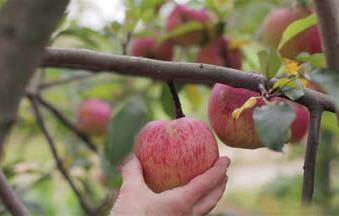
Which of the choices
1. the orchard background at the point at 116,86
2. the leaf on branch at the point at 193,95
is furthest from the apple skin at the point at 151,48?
the leaf on branch at the point at 193,95

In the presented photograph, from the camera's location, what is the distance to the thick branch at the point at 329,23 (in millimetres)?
645

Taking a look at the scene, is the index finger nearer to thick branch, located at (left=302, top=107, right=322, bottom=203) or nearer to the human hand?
the human hand

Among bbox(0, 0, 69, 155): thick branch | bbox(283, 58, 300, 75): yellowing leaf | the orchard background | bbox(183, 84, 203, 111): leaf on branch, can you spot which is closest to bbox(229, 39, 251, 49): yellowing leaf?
the orchard background

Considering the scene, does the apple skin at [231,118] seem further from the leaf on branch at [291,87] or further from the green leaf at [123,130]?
the green leaf at [123,130]

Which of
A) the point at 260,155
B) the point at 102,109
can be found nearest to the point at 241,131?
the point at 102,109

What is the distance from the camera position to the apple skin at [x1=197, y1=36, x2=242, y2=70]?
138 centimetres

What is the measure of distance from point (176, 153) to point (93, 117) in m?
0.93

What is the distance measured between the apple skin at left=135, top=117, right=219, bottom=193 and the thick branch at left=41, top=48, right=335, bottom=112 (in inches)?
2.6

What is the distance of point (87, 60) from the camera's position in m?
0.77

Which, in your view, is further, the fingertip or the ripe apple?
the ripe apple

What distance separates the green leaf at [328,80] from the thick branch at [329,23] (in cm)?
2

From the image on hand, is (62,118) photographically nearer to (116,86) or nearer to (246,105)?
(116,86)

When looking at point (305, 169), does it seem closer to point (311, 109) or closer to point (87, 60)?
point (311, 109)

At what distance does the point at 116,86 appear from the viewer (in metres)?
1.86
